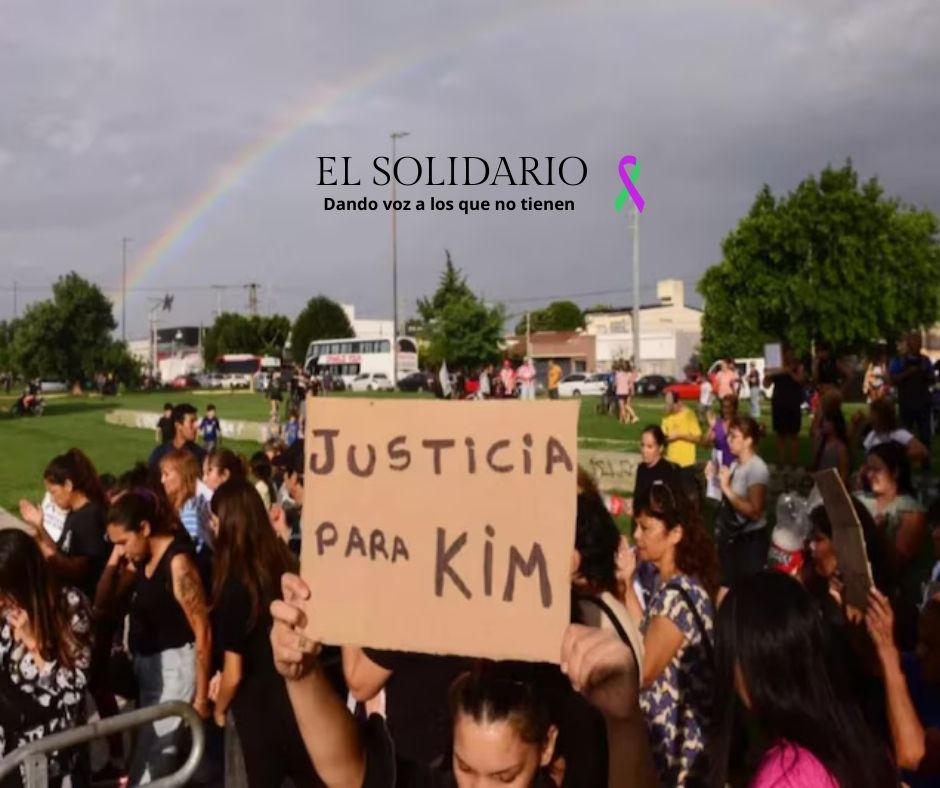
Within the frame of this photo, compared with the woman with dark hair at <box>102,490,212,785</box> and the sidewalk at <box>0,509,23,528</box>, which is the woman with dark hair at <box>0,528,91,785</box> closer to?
the woman with dark hair at <box>102,490,212,785</box>

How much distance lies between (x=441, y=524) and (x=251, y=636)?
1.97m

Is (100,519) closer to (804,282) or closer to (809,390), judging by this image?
(809,390)

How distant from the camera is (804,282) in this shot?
46.6 meters

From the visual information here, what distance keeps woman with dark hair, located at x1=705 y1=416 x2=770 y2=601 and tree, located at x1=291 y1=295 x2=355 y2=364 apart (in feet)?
285

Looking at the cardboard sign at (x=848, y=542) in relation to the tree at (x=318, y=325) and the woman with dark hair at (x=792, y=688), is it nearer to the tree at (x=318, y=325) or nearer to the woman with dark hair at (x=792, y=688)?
the woman with dark hair at (x=792, y=688)

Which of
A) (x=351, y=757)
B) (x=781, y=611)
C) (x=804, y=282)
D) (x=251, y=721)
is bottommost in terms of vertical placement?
(x=251, y=721)

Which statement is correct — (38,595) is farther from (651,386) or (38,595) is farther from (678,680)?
(651,386)

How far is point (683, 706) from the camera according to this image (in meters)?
3.22

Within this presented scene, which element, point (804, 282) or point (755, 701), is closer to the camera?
point (755, 701)

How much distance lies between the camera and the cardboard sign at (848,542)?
10.2ft

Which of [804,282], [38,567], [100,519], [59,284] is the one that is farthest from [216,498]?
[59,284]

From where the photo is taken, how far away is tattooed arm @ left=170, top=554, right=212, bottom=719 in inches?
171

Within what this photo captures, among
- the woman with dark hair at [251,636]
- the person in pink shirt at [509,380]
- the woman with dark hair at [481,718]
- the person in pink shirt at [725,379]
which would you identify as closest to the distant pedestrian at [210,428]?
the person in pink shirt at [725,379]

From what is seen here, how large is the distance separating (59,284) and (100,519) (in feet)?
220
